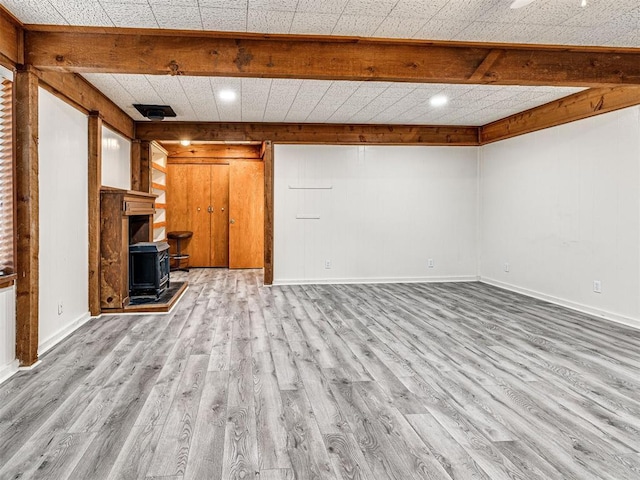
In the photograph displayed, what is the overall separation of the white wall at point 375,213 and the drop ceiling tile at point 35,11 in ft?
12.5

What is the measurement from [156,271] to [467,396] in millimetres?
3722

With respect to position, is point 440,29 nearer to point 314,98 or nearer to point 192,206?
point 314,98

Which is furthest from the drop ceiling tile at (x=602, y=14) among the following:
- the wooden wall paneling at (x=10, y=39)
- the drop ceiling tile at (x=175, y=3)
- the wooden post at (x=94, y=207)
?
the wooden post at (x=94, y=207)

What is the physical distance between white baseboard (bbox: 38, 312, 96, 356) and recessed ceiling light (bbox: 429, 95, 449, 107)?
14.8 feet

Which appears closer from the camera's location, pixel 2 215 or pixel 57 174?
pixel 2 215

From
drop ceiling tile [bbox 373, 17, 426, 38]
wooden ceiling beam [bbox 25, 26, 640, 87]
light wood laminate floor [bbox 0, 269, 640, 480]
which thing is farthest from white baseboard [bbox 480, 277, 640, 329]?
drop ceiling tile [bbox 373, 17, 426, 38]

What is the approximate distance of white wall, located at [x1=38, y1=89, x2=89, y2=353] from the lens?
129 inches

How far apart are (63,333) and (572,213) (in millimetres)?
5510

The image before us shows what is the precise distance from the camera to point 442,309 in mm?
4746

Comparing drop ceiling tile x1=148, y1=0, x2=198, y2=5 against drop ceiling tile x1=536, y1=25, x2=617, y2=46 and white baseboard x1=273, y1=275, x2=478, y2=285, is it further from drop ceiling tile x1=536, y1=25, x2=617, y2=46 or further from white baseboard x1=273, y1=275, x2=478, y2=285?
white baseboard x1=273, y1=275, x2=478, y2=285

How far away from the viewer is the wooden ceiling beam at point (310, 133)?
19.7ft

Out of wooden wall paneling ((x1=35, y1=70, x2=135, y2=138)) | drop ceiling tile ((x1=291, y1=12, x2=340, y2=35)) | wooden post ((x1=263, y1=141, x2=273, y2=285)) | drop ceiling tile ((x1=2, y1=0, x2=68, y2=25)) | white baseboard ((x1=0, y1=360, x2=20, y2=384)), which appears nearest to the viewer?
drop ceiling tile ((x1=2, y1=0, x2=68, y2=25))

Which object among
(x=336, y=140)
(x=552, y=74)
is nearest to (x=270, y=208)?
(x=336, y=140)

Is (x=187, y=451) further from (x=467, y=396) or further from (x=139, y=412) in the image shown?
(x=467, y=396)
